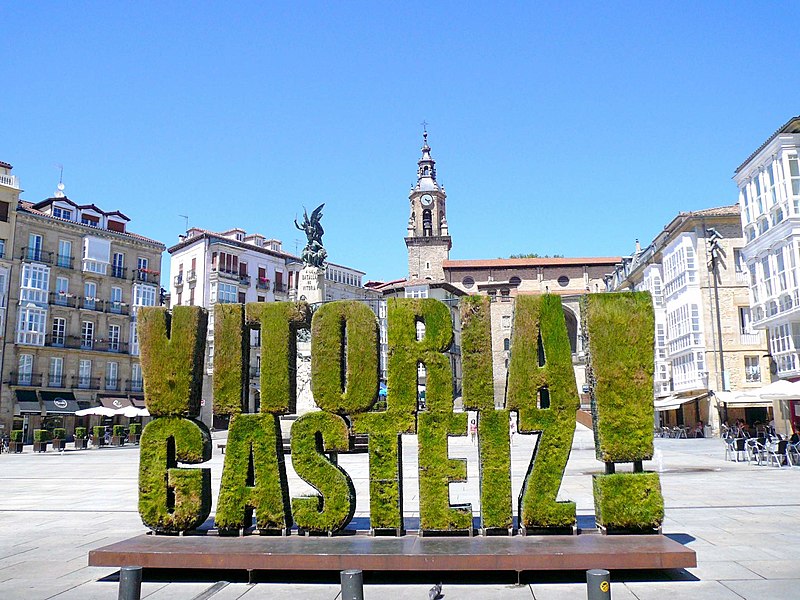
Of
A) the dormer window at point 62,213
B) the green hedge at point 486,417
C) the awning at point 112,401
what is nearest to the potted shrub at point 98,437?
the awning at point 112,401

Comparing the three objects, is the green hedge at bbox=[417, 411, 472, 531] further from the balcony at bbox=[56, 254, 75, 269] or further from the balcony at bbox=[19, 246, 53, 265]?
the balcony at bbox=[56, 254, 75, 269]

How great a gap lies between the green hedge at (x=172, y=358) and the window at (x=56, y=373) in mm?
46177

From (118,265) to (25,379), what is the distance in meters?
12.7

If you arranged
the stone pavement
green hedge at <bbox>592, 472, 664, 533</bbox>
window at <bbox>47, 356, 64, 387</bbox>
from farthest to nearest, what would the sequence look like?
window at <bbox>47, 356, 64, 387</bbox> < green hedge at <bbox>592, 472, 664, 533</bbox> < the stone pavement

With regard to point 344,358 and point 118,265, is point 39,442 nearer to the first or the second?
point 118,265

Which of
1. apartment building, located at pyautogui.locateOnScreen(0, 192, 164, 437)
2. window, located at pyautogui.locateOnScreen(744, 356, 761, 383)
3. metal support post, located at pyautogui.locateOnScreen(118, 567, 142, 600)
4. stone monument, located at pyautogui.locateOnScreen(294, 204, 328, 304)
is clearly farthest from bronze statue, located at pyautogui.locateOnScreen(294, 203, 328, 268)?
metal support post, located at pyautogui.locateOnScreen(118, 567, 142, 600)

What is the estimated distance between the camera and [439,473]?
1029 centimetres

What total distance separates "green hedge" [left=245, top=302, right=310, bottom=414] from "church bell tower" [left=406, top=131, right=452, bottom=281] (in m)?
86.5

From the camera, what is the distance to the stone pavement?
8.45m

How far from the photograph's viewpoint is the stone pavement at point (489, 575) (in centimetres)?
845

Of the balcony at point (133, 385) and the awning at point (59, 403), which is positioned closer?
the awning at point (59, 403)

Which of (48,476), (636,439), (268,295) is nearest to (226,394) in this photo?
(636,439)

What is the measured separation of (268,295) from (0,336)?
30429mm

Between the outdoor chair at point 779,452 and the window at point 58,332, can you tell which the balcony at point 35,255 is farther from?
the outdoor chair at point 779,452
